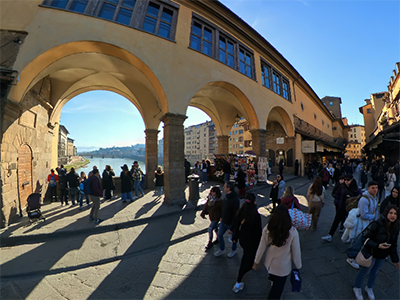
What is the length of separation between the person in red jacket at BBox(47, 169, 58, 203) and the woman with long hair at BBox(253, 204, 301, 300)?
356 inches

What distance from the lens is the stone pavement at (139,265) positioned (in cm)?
269

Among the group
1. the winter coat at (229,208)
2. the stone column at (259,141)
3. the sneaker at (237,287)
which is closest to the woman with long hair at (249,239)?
the sneaker at (237,287)

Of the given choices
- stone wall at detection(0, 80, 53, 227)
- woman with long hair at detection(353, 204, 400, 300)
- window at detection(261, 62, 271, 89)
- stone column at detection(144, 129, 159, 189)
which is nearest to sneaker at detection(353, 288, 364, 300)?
woman with long hair at detection(353, 204, 400, 300)

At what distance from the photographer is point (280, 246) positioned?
199 cm

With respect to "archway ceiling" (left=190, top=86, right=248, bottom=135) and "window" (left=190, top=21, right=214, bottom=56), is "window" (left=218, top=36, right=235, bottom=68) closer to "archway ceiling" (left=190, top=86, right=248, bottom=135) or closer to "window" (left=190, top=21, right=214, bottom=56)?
"window" (left=190, top=21, right=214, bottom=56)

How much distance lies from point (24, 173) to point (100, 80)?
229 inches

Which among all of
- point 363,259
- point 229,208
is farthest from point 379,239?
point 229,208

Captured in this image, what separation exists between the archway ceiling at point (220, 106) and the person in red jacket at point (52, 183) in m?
9.30

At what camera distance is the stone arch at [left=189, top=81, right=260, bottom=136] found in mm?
9984

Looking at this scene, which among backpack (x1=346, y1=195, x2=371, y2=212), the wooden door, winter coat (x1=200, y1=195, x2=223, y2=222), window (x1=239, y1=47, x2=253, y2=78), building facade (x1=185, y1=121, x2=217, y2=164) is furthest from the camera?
building facade (x1=185, y1=121, x2=217, y2=164)

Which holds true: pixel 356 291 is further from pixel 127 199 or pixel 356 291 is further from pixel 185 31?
pixel 185 31

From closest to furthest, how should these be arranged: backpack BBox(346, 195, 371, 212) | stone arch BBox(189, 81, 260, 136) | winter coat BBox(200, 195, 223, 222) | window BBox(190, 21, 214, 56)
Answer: backpack BBox(346, 195, 371, 212) → winter coat BBox(200, 195, 223, 222) → window BBox(190, 21, 214, 56) → stone arch BBox(189, 81, 260, 136)

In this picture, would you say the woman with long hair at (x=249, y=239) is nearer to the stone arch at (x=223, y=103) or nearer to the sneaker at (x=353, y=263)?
the sneaker at (x=353, y=263)

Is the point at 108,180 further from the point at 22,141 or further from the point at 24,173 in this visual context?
the point at 22,141
